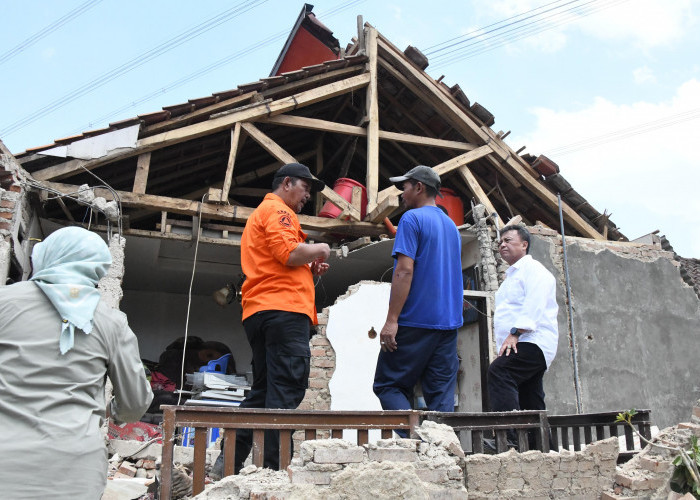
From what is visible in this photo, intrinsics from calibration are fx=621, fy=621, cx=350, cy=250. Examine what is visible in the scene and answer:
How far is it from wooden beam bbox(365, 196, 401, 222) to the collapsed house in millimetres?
25

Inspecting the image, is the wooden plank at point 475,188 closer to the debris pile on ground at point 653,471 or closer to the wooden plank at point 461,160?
the wooden plank at point 461,160

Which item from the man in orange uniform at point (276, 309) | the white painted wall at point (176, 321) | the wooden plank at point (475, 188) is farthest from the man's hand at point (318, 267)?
the white painted wall at point (176, 321)

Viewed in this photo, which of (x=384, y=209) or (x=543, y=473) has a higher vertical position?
(x=384, y=209)

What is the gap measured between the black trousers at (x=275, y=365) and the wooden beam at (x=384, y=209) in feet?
11.6

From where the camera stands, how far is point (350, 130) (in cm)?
784

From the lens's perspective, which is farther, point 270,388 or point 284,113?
point 284,113

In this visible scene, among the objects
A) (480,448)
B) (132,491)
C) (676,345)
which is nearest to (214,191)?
(132,491)

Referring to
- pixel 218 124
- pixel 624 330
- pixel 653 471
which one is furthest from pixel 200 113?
pixel 624 330

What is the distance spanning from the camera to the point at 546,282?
4207 mm

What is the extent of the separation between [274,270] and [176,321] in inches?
320

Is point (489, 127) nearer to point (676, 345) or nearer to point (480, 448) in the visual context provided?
point (676, 345)

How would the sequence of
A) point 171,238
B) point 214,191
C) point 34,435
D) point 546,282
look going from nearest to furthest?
point 34,435 < point 546,282 < point 214,191 < point 171,238

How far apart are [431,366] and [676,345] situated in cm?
579

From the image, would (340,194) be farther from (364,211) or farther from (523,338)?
(523,338)
